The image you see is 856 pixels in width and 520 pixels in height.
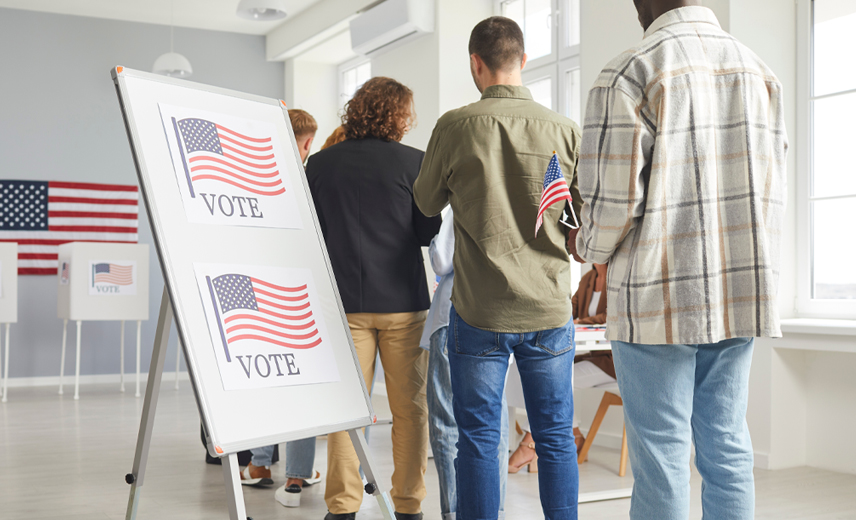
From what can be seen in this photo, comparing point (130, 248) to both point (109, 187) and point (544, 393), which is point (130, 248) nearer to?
point (109, 187)

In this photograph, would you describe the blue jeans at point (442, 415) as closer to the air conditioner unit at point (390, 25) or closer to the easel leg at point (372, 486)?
the easel leg at point (372, 486)

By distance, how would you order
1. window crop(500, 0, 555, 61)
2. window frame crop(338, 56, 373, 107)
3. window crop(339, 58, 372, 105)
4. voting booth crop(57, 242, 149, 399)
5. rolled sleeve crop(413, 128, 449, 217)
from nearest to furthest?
rolled sleeve crop(413, 128, 449, 217) < window crop(500, 0, 555, 61) < voting booth crop(57, 242, 149, 399) < window crop(339, 58, 372, 105) < window frame crop(338, 56, 373, 107)

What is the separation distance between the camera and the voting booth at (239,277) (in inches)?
67.4

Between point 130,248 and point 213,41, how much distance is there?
233 cm

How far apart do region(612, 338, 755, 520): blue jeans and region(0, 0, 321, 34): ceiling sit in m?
5.88

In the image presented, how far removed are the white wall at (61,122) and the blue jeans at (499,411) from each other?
19.3 feet

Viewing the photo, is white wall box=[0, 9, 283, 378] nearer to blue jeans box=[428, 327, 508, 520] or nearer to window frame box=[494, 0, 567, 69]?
window frame box=[494, 0, 567, 69]

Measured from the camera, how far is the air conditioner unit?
17.1 feet

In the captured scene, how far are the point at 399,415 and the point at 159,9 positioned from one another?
5548 mm

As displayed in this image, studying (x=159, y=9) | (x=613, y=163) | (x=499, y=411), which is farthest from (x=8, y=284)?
(x=613, y=163)

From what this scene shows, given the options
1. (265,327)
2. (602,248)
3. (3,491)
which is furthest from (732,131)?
(3,491)

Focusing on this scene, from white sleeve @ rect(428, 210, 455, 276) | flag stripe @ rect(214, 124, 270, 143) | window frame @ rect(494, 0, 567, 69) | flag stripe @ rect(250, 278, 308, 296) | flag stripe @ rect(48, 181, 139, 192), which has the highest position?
window frame @ rect(494, 0, 567, 69)

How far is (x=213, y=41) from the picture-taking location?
7367 mm

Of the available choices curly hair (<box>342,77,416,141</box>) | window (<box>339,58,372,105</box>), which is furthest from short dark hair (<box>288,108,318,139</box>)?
window (<box>339,58,372,105</box>)
